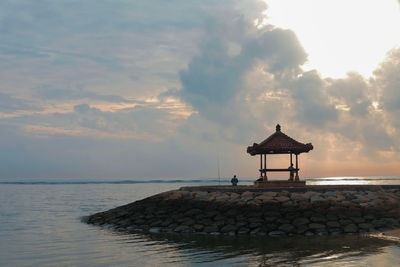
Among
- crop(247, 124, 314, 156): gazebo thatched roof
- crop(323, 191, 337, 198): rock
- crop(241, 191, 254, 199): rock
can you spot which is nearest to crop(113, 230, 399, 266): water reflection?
crop(241, 191, 254, 199): rock

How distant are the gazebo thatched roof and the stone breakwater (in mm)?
4465

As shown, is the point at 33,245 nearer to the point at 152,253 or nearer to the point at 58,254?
the point at 58,254

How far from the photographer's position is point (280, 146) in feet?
106

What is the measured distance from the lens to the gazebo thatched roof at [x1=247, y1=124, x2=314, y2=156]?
32.3 m

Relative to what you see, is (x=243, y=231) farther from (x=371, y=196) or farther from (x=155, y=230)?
(x=371, y=196)

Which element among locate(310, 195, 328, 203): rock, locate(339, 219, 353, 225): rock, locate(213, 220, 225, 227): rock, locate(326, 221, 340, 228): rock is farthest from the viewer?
locate(310, 195, 328, 203): rock

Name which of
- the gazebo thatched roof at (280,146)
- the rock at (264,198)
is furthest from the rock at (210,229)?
the gazebo thatched roof at (280,146)

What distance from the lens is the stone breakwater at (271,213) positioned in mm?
24922

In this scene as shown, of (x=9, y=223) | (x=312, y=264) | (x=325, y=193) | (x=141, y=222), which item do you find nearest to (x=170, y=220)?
(x=141, y=222)

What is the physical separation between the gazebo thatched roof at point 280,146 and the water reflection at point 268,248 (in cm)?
984

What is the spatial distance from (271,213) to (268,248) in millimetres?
5568

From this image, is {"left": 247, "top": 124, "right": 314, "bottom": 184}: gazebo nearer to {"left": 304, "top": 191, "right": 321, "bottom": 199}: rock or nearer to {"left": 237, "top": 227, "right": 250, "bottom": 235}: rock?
{"left": 304, "top": 191, "right": 321, "bottom": 199}: rock

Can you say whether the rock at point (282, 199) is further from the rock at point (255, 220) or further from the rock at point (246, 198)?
the rock at point (255, 220)

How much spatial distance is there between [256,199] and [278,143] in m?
6.46
